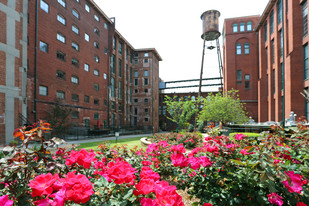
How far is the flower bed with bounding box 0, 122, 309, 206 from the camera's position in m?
1.13

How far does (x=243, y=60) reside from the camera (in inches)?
1140

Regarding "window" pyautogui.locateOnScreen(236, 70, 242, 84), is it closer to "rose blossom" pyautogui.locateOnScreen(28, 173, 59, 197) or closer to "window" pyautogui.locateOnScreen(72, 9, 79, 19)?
"window" pyautogui.locateOnScreen(72, 9, 79, 19)

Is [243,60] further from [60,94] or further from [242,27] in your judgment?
[60,94]

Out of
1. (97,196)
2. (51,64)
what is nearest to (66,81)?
(51,64)

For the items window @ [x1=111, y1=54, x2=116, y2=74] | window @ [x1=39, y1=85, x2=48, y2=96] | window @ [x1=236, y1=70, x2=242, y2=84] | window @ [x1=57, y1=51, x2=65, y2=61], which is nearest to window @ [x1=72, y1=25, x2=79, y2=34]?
window @ [x1=57, y1=51, x2=65, y2=61]

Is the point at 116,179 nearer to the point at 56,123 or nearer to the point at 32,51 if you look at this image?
the point at 56,123

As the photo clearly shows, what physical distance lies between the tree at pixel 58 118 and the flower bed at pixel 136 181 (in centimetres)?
1422

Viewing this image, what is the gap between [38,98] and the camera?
649 inches

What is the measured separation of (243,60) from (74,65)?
1077 inches

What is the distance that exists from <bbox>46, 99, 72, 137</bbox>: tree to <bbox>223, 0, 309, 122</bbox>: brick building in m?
19.6

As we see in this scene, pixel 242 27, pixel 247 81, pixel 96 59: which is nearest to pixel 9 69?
pixel 96 59

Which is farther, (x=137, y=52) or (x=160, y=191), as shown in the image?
(x=137, y=52)

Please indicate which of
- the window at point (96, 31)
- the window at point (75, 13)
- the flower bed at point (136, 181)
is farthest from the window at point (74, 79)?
the flower bed at point (136, 181)

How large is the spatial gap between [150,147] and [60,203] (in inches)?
117
